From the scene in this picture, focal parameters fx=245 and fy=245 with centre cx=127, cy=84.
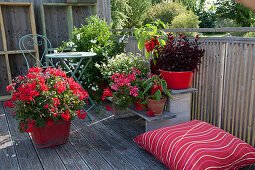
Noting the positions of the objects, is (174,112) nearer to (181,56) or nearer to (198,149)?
(181,56)

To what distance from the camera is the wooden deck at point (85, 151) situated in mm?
2186

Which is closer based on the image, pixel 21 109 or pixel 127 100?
pixel 21 109

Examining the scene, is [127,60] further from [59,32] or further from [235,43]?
[59,32]

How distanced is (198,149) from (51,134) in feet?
4.67

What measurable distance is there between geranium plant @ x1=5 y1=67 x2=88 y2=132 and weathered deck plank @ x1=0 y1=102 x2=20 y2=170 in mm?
283

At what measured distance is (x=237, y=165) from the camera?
6.47 feet

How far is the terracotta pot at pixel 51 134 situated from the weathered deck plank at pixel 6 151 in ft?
0.83

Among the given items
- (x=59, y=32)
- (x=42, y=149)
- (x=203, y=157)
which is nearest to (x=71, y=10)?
(x=59, y=32)

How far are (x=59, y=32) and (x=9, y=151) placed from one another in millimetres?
2796

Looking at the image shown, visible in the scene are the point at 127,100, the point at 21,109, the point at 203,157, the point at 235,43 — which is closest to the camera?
the point at 203,157

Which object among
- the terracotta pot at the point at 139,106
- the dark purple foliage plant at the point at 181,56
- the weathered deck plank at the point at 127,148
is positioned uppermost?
the dark purple foliage plant at the point at 181,56

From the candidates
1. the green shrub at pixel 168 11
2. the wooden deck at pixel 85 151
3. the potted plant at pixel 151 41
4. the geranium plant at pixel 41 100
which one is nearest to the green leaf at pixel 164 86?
the potted plant at pixel 151 41

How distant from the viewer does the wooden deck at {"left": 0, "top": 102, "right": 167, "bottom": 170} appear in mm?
2186

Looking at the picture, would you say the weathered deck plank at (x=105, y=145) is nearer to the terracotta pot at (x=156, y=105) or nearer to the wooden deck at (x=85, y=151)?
the wooden deck at (x=85, y=151)
